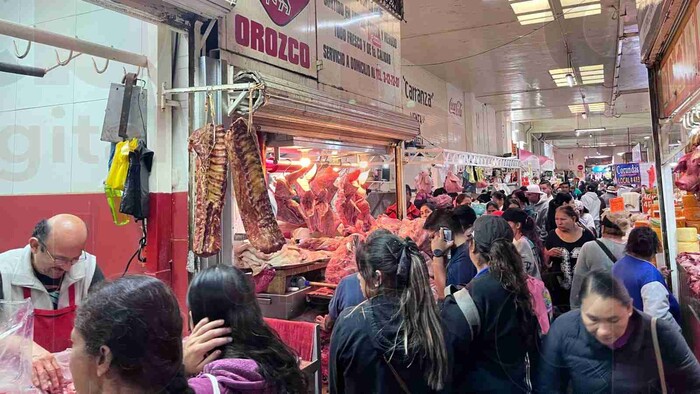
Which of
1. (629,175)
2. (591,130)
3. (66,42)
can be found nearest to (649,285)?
(66,42)

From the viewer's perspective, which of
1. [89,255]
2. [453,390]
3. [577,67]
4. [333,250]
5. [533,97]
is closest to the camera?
[453,390]

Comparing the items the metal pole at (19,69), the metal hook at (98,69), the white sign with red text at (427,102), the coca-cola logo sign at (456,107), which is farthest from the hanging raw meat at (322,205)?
the coca-cola logo sign at (456,107)

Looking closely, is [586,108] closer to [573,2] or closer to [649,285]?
[573,2]

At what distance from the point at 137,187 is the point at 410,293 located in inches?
88.0

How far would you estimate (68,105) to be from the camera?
3.80m

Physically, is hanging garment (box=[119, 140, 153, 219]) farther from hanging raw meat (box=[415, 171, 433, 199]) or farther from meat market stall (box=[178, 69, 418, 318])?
hanging raw meat (box=[415, 171, 433, 199])

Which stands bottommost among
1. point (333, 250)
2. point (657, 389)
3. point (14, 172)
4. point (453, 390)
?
point (453, 390)

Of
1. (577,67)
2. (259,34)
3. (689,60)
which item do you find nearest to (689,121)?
(689,60)

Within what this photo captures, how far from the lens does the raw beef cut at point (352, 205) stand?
234 inches

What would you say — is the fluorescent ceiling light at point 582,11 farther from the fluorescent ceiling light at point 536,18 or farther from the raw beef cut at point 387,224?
the raw beef cut at point 387,224

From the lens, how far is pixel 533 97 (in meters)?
14.9

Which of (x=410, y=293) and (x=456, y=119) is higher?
(x=456, y=119)

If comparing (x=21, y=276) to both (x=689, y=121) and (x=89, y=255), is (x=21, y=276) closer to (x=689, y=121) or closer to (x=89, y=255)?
(x=89, y=255)

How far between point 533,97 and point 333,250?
12.2m
